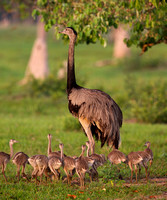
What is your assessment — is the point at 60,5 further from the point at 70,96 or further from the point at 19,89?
the point at 19,89

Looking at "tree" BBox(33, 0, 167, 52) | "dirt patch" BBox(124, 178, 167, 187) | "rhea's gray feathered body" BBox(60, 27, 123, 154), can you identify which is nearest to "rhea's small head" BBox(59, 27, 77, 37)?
"tree" BBox(33, 0, 167, 52)

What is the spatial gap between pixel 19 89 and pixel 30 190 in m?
13.7

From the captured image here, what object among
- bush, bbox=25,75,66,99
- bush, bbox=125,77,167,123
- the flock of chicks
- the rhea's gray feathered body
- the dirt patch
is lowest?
bush, bbox=25,75,66,99

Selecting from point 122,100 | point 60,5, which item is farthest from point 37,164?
point 122,100

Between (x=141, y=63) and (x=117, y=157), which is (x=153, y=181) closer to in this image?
(x=117, y=157)

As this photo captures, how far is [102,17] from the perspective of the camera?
8211mm

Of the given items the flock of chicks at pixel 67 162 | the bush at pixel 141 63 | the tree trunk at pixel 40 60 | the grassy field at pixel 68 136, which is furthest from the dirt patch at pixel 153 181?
the bush at pixel 141 63

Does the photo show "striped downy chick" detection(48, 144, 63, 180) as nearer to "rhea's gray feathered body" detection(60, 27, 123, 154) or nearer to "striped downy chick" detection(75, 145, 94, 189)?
"striped downy chick" detection(75, 145, 94, 189)

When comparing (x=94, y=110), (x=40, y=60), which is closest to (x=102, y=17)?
(x=94, y=110)

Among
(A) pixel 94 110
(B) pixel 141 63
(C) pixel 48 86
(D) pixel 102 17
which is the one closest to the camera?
(A) pixel 94 110

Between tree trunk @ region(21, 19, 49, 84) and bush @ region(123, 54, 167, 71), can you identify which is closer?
tree trunk @ region(21, 19, 49, 84)

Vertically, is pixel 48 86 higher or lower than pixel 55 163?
lower

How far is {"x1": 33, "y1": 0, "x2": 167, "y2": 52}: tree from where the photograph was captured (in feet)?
27.3

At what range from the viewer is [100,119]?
25.9 ft
